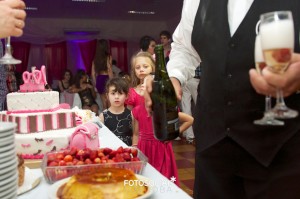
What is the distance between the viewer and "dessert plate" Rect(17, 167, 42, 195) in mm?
1343

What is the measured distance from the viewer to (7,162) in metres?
0.97

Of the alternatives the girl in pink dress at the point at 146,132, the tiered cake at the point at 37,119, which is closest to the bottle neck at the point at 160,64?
the tiered cake at the point at 37,119

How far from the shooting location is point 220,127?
1.52 metres

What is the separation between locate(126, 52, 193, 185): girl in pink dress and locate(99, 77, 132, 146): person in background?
0.07 m

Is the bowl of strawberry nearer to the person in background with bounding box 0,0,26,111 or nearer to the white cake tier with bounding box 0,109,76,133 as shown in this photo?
the white cake tier with bounding box 0,109,76,133

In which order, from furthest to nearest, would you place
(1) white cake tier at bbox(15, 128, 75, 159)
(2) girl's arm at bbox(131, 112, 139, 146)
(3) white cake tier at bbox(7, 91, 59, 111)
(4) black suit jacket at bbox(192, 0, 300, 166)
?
(2) girl's arm at bbox(131, 112, 139, 146) < (3) white cake tier at bbox(7, 91, 59, 111) < (1) white cake tier at bbox(15, 128, 75, 159) < (4) black suit jacket at bbox(192, 0, 300, 166)

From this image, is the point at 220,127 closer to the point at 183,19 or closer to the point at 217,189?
the point at 217,189

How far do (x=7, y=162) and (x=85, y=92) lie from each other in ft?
21.0

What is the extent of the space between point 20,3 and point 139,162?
880 millimetres

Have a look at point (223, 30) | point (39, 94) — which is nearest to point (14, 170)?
point (223, 30)

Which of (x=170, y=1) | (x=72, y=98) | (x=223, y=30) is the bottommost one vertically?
(x=72, y=98)

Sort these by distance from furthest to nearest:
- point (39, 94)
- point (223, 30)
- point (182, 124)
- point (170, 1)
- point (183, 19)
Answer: point (170, 1) < point (182, 124) < point (39, 94) < point (183, 19) < point (223, 30)

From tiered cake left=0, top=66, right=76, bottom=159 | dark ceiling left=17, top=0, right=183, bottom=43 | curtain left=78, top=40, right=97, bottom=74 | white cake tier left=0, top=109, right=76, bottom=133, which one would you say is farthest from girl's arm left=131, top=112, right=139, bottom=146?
curtain left=78, top=40, right=97, bottom=74

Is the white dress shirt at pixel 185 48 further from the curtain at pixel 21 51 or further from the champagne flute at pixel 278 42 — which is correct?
the curtain at pixel 21 51
